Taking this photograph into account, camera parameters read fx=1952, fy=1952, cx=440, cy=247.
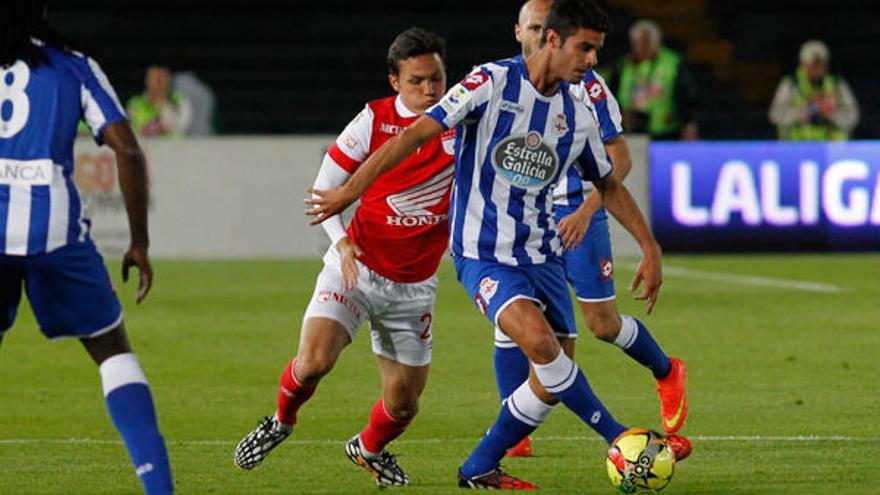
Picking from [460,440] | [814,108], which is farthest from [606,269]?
[814,108]

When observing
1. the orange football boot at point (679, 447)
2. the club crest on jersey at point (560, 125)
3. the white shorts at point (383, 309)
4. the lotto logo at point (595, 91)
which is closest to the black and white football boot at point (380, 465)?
the white shorts at point (383, 309)

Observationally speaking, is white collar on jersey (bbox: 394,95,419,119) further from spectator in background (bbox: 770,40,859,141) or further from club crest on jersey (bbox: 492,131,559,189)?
spectator in background (bbox: 770,40,859,141)

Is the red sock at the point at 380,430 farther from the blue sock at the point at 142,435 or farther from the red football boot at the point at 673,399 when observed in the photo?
the blue sock at the point at 142,435

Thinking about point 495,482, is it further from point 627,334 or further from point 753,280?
point 753,280

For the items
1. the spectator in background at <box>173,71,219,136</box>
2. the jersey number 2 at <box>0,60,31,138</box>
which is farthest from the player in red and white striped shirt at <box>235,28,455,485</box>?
the spectator in background at <box>173,71,219,136</box>

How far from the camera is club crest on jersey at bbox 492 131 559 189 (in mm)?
6699

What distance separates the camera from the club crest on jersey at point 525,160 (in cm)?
670

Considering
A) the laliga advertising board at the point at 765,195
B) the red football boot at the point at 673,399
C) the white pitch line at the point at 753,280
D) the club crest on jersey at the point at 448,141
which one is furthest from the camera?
the laliga advertising board at the point at 765,195

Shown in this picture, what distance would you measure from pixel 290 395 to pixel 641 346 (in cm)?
184

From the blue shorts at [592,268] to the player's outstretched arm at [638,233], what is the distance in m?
1.42

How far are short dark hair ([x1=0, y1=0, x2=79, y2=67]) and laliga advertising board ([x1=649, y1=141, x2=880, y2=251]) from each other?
12.6 metres

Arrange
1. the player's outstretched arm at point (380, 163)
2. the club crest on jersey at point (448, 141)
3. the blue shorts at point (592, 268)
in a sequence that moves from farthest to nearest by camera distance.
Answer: the blue shorts at point (592, 268)
the club crest on jersey at point (448, 141)
the player's outstretched arm at point (380, 163)

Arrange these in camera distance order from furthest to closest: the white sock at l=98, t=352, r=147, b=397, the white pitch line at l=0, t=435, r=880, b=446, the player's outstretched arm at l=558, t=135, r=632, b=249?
the white pitch line at l=0, t=435, r=880, b=446 → the player's outstretched arm at l=558, t=135, r=632, b=249 → the white sock at l=98, t=352, r=147, b=397

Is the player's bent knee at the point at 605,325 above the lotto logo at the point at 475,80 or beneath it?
beneath
